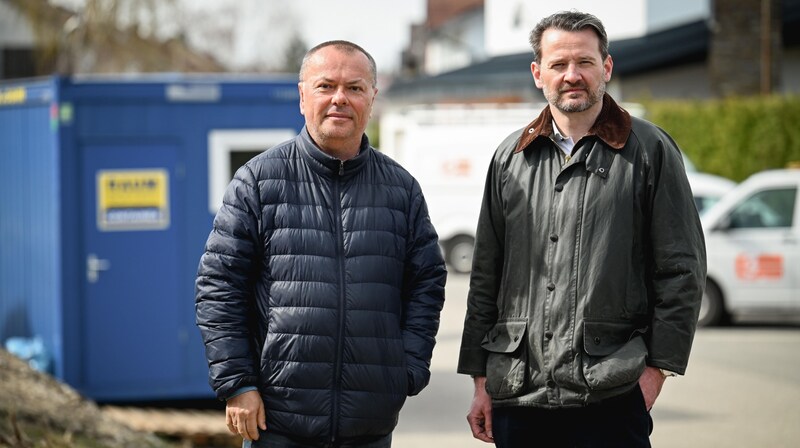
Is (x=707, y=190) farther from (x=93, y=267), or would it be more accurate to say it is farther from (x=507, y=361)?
(x=507, y=361)

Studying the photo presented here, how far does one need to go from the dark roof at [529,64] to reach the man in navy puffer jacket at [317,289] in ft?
89.4

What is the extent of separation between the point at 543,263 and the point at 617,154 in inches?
16.4

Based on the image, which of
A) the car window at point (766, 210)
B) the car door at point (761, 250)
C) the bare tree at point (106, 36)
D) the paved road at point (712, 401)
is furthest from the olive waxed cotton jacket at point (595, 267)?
the bare tree at point (106, 36)

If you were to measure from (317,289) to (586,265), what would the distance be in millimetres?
844

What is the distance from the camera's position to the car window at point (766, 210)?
45.9 feet

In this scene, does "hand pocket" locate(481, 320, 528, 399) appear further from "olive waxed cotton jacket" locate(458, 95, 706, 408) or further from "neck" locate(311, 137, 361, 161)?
"neck" locate(311, 137, 361, 161)

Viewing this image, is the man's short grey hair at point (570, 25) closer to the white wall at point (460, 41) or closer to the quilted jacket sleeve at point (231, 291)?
the quilted jacket sleeve at point (231, 291)

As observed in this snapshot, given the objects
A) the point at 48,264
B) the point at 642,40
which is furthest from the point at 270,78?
the point at 642,40

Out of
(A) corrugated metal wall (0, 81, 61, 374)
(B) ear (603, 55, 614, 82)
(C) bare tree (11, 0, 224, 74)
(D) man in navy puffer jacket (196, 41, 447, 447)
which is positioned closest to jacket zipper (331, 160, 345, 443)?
(D) man in navy puffer jacket (196, 41, 447, 447)

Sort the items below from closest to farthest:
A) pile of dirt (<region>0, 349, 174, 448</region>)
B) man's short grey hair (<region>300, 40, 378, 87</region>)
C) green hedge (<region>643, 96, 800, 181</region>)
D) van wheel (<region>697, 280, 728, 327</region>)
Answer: man's short grey hair (<region>300, 40, 378, 87</region>)
pile of dirt (<region>0, 349, 174, 448</region>)
van wheel (<region>697, 280, 728, 327</region>)
green hedge (<region>643, 96, 800, 181</region>)

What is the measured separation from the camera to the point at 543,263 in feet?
12.4

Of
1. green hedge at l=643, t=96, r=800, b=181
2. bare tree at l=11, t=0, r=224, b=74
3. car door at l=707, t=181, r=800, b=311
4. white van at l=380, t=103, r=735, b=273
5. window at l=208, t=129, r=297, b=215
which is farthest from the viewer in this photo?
green hedge at l=643, t=96, r=800, b=181

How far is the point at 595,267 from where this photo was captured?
3.69 meters

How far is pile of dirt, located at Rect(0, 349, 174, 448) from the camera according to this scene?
621cm
